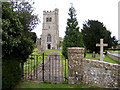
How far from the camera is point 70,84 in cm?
504

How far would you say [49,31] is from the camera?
146 ft

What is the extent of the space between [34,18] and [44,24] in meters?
39.9

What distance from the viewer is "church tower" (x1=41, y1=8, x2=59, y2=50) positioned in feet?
144

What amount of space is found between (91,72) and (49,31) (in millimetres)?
40777

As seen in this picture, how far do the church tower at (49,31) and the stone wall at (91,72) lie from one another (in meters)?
38.5

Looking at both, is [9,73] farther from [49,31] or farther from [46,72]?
[49,31]

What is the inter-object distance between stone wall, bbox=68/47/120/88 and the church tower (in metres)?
38.5

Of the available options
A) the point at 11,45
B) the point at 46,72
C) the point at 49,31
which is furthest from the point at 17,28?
the point at 49,31

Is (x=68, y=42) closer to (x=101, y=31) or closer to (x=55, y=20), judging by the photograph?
(x=101, y=31)

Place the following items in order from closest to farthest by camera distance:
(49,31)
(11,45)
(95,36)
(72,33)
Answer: (11,45), (72,33), (95,36), (49,31)

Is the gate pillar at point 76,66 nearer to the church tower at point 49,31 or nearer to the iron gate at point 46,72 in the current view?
the iron gate at point 46,72

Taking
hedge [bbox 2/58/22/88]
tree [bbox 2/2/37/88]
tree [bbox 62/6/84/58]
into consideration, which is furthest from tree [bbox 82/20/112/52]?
hedge [bbox 2/58/22/88]

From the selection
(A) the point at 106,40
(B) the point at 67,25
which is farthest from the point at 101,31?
(B) the point at 67,25

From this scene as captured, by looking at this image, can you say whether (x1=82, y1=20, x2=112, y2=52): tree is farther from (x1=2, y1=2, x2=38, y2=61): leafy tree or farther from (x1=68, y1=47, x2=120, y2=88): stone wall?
(x1=2, y1=2, x2=38, y2=61): leafy tree
